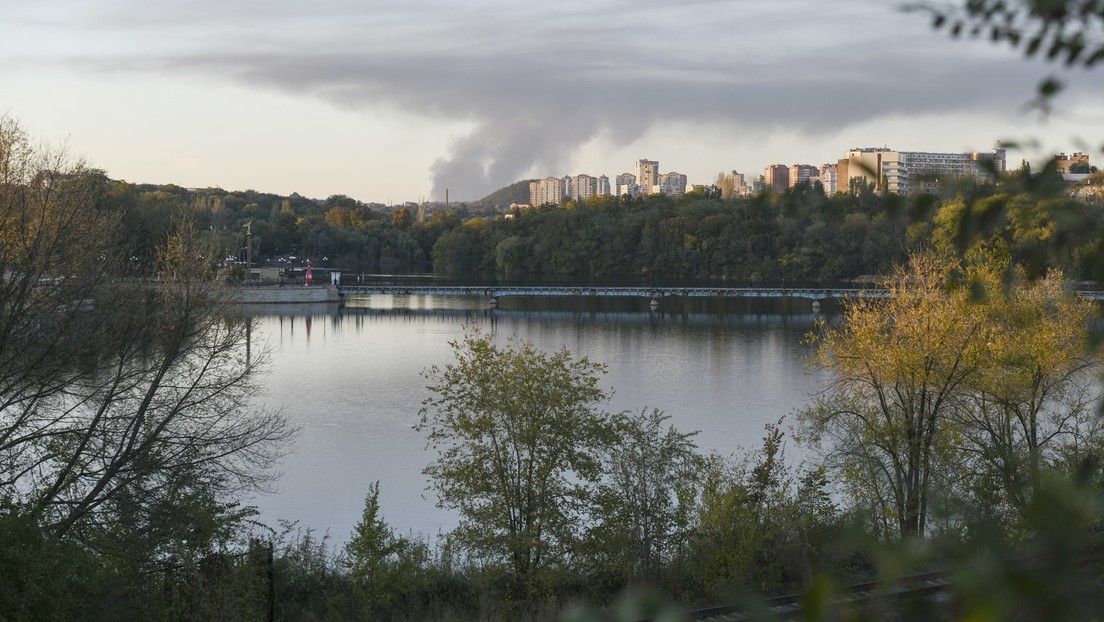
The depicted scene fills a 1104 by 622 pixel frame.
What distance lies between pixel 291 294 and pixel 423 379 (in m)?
28.6

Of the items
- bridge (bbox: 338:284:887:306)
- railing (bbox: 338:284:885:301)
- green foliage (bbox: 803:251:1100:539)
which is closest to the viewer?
green foliage (bbox: 803:251:1100:539)

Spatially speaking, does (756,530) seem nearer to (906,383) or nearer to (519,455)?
(906,383)

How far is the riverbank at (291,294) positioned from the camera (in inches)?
2141

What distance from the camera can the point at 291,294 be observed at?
55.5 meters

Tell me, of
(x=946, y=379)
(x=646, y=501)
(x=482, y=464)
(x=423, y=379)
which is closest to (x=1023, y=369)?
(x=946, y=379)

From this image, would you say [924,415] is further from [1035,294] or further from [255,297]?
[255,297]

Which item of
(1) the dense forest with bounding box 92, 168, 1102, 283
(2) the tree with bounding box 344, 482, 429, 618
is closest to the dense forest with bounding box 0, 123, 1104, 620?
(2) the tree with bounding box 344, 482, 429, 618

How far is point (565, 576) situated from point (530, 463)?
5.56ft

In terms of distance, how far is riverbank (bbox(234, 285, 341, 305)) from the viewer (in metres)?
54.4

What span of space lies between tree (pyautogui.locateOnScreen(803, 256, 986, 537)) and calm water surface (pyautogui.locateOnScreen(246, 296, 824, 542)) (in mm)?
3689

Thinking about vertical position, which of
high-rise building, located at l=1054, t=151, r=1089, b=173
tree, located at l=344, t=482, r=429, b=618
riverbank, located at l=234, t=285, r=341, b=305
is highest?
high-rise building, located at l=1054, t=151, r=1089, b=173

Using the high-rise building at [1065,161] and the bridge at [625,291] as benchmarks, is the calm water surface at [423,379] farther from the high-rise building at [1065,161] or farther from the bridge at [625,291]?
the high-rise building at [1065,161]

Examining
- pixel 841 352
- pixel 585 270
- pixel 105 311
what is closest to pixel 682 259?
pixel 585 270

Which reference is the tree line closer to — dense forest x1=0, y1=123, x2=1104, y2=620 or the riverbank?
the riverbank
